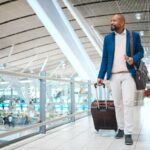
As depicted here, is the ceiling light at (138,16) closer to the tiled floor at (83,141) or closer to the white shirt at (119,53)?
the tiled floor at (83,141)

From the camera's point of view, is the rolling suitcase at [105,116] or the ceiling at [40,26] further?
the ceiling at [40,26]

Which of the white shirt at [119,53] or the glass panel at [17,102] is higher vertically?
the white shirt at [119,53]

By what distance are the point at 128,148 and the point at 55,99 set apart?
2.10 metres

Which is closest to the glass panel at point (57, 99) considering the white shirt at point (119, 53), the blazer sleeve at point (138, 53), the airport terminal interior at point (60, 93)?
the airport terminal interior at point (60, 93)

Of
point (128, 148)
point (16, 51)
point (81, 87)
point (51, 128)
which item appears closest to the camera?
point (128, 148)

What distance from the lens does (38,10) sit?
351 inches

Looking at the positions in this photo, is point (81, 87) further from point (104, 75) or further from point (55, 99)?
point (104, 75)

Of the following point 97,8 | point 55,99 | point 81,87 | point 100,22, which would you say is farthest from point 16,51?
point 55,99

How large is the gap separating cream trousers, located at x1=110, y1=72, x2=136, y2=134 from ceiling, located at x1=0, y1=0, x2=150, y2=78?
2620 mm

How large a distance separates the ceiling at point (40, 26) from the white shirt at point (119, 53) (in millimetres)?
2659

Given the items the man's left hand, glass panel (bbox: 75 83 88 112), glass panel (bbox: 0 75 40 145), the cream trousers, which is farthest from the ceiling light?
the man's left hand

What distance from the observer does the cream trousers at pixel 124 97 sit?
3.18 metres

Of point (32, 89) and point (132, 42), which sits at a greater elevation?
point (132, 42)

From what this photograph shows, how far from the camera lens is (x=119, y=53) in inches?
132
